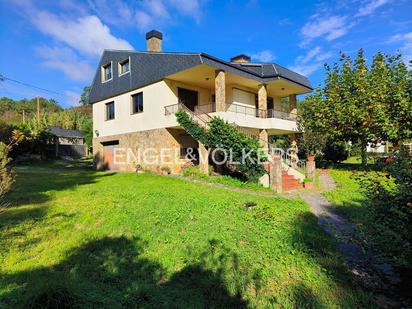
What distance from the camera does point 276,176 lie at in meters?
12.6

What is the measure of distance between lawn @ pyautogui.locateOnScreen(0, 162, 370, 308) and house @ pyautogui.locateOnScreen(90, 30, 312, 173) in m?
8.67

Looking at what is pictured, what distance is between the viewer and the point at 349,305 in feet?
13.1

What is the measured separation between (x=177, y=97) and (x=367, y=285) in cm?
1551

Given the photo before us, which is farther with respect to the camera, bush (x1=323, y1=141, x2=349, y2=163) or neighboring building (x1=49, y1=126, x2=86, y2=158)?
neighboring building (x1=49, y1=126, x2=86, y2=158)

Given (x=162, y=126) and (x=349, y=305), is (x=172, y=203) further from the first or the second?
(x=162, y=126)

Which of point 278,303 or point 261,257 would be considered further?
point 261,257

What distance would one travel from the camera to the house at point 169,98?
654 inches

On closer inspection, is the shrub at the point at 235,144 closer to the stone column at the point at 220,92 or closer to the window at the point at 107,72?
the stone column at the point at 220,92

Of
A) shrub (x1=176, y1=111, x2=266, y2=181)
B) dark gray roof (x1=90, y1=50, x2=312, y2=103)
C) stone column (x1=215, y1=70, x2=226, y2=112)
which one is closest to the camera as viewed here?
shrub (x1=176, y1=111, x2=266, y2=181)

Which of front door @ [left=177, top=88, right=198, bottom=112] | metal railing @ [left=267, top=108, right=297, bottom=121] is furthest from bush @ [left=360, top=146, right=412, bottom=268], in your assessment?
metal railing @ [left=267, top=108, right=297, bottom=121]

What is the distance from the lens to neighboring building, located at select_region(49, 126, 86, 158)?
35.3 meters

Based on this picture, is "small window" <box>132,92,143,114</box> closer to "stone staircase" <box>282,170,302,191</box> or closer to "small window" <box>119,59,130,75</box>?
"small window" <box>119,59,130,75</box>

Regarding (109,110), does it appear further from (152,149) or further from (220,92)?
(220,92)

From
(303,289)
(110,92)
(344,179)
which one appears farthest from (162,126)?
(303,289)
